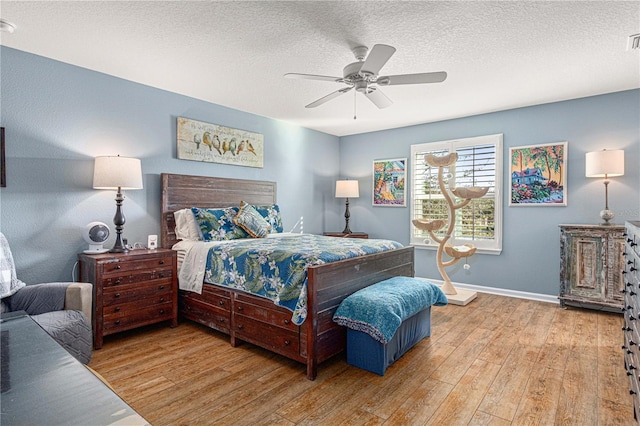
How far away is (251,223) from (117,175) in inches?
55.9

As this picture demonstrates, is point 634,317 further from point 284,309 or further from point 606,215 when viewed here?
point 606,215

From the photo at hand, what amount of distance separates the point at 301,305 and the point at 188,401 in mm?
932

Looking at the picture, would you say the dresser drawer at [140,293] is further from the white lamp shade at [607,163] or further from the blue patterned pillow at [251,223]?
the white lamp shade at [607,163]

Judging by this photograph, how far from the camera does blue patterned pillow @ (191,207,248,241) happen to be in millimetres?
3764

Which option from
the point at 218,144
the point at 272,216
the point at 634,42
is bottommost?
the point at 272,216

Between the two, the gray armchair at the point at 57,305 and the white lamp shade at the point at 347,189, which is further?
the white lamp shade at the point at 347,189

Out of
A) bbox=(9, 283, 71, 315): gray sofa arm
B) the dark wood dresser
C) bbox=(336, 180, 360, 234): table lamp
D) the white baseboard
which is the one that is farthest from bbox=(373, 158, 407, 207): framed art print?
bbox=(9, 283, 71, 315): gray sofa arm

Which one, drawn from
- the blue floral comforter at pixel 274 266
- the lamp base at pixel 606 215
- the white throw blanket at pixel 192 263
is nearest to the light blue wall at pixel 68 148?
the white throw blanket at pixel 192 263

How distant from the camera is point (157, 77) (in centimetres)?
359

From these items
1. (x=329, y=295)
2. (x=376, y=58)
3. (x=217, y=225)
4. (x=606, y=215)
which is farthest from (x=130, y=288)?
(x=606, y=215)

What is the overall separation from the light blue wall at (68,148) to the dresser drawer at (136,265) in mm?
566

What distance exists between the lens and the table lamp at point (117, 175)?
3.20 metres

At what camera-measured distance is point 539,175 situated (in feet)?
14.8

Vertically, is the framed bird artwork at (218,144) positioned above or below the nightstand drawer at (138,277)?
above
